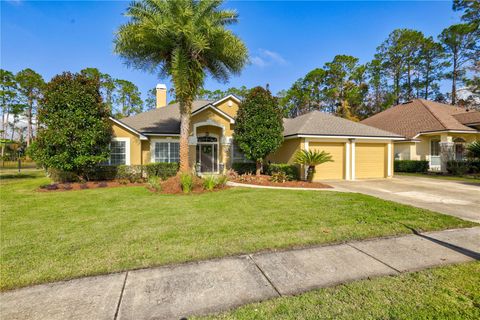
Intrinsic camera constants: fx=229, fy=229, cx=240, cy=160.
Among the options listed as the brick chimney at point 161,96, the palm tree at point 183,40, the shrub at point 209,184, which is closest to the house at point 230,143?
the palm tree at point 183,40

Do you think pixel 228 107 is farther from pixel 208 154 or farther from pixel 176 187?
pixel 176 187

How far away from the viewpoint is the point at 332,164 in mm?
14977

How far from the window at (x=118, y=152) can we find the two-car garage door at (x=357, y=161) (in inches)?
467

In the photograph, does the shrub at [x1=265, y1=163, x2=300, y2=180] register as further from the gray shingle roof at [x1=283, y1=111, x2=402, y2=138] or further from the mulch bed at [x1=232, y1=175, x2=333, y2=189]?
the gray shingle roof at [x1=283, y1=111, x2=402, y2=138]

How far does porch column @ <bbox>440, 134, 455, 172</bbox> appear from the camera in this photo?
18.1 meters

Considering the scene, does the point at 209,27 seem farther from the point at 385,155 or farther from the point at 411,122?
the point at 411,122

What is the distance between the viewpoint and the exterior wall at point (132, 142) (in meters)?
14.4

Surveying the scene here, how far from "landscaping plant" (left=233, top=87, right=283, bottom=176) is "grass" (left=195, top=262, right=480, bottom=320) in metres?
10.5

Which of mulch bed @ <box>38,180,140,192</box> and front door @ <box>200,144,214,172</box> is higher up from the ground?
front door @ <box>200,144,214,172</box>

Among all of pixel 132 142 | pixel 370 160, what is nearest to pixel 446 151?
pixel 370 160

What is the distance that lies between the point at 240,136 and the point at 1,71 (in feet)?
162

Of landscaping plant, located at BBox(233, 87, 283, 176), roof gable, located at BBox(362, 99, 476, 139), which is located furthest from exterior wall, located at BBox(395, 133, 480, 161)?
landscaping plant, located at BBox(233, 87, 283, 176)

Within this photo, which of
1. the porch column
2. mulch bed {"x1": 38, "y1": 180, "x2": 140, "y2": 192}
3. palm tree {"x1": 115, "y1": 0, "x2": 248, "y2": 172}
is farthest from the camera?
the porch column

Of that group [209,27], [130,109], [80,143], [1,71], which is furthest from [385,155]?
[1,71]
